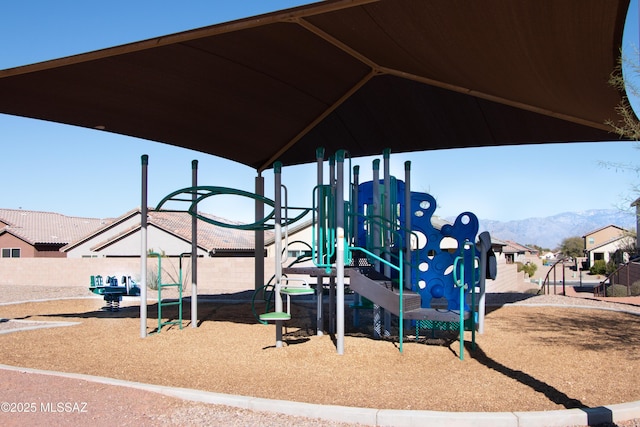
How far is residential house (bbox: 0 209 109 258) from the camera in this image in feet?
167

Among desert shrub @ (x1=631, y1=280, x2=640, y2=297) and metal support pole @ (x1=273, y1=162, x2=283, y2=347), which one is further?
desert shrub @ (x1=631, y1=280, x2=640, y2=297)

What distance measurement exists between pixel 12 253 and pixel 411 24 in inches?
2030

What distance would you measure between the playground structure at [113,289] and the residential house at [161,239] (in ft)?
74.2

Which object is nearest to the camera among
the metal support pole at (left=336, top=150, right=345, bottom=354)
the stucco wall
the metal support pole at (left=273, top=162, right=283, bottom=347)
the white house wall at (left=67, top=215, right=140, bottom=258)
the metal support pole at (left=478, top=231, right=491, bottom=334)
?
the metal support pole at (left=336, top=150, right=345, bottom=354)

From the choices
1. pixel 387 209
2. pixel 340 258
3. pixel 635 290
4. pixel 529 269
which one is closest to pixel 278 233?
pixel 340 258

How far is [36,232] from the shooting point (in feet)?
175

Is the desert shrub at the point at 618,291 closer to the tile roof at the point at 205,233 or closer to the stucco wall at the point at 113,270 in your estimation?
the stucco wall at the point at 113,270

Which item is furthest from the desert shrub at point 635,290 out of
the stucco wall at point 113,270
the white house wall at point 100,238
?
the white house wall at point 100,238

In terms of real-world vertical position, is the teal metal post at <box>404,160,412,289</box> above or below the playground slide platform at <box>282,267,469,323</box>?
above

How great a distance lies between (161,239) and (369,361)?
1383 inches

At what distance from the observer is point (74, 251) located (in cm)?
4656

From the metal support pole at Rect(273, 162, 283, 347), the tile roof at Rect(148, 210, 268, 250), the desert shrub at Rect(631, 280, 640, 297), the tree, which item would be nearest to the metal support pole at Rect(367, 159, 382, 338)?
the metal support pole at Rect(273, 162, 283, 347)

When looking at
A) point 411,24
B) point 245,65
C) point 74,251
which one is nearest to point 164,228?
point 74,251

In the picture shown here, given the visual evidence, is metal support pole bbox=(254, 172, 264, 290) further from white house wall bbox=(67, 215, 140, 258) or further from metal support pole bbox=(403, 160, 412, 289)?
white house wall bbox=(67, 215, 140, 258)
